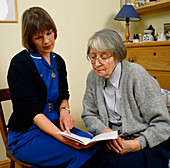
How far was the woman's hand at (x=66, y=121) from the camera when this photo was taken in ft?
4.44

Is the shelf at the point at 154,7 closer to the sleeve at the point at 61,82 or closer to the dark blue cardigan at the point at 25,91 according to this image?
the sleeve at the point at 61,82

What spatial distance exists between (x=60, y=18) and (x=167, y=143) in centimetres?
174

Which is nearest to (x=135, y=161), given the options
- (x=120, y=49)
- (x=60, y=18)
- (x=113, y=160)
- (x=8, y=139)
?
(x=113, y=160)

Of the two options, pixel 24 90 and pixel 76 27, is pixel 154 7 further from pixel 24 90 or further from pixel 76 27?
pixel 24 90

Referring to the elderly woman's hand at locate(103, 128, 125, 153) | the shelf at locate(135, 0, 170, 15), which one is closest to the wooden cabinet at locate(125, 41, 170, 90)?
the shelf at locate(135, 0, 170, 15)

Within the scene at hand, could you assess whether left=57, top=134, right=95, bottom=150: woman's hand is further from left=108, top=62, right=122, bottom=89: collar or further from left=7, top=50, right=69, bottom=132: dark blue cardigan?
left=108, top=62, right=122, bottom=89: collar

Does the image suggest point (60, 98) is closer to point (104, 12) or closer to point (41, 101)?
point (41, 101)

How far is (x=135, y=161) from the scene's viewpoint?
1.18 metres

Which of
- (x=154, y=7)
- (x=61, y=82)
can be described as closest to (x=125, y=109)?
(x=61, y=82)

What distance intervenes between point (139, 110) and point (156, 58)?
3.45 feet

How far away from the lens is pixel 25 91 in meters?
1.35

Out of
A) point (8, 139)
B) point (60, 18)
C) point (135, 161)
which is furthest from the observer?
point (60, 18)

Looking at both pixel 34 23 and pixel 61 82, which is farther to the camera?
pixel 61 82

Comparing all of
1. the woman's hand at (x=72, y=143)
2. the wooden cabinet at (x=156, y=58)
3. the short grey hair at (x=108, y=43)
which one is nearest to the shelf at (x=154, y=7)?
the wooden cabinet at (x=156, y=58)
